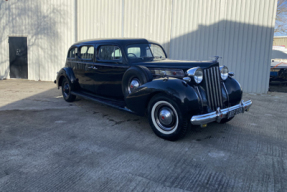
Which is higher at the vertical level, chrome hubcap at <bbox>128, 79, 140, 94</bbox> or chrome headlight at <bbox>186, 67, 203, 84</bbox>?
Answer: chrome headlight at <bbox>186, 67, 203, 84</bbox>

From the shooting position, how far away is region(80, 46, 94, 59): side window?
5884 millimetres

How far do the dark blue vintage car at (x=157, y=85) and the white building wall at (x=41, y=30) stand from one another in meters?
5.61

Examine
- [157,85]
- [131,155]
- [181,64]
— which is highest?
[181,64]

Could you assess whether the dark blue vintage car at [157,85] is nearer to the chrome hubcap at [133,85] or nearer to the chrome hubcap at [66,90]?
the chrome hubcap at [133,85]

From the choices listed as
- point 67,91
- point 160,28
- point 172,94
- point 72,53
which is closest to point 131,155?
point 172,94

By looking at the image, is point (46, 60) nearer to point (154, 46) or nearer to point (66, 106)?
point (66, 106)

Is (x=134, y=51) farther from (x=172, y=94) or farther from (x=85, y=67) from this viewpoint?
(x=172, y=94)

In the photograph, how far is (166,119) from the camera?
396 centimetres

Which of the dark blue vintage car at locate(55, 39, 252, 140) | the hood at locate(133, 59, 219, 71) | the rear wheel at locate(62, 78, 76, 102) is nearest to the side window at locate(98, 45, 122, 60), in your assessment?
the dark blue vintage car at locate(55, 39, 252, 140)

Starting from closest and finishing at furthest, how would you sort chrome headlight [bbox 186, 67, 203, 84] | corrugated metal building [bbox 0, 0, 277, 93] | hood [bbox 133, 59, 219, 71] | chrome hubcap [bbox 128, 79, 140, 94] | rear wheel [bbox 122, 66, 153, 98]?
chrome headlight [bbox 186, 67, 203, 84]
hood [bbox 133, 59, 219, 71]
rear wheel [bbox 122, 66, 153, 98]
chrome hubcap [bbox 128, 79, 140, 94]
corrugated metal building [bbox 0, 0, 277, 93]

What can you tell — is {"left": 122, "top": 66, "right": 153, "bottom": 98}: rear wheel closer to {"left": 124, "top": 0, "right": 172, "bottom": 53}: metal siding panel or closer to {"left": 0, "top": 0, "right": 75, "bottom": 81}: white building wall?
{"left": 124, "top": 0, "right": 172, "bottom": 53}: metal siding panel

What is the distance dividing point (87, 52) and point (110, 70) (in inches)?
45.6

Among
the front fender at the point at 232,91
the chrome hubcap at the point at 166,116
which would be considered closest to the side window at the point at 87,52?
the chrome hubcap at the point at 166,116

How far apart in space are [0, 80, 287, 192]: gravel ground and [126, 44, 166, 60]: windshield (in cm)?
135
